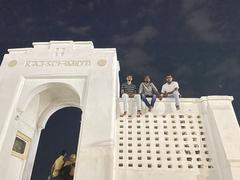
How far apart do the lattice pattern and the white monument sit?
0.09 feet

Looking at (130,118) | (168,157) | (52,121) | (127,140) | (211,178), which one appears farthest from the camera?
(52,121)

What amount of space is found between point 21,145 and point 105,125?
11.2ft

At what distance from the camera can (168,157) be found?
6.38m

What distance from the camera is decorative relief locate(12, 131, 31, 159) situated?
7.34 meters

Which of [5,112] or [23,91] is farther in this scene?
[23,91]

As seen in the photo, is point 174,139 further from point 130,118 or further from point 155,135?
point 130,118

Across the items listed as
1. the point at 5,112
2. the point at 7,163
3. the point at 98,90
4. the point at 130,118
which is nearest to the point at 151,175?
the point at 130,118

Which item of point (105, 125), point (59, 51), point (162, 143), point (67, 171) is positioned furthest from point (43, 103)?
point (162, 143)

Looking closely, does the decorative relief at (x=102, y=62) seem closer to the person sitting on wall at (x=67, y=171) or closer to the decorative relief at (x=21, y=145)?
the person sitting on wall at (x=67, y=171)

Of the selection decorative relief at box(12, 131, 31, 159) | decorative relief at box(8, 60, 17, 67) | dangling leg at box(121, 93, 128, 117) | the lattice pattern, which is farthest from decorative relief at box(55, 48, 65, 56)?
the lattice pattern

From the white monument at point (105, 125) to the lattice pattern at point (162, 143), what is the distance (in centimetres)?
3

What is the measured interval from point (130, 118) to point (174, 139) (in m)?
1.59

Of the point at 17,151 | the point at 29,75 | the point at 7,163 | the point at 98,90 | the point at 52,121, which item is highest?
the point at 52,121

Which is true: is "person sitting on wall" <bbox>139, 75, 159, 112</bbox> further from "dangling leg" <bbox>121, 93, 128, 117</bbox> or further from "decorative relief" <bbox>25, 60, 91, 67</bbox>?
"decorative relief" <bbox>25, 60, 91, 67</bbox>
